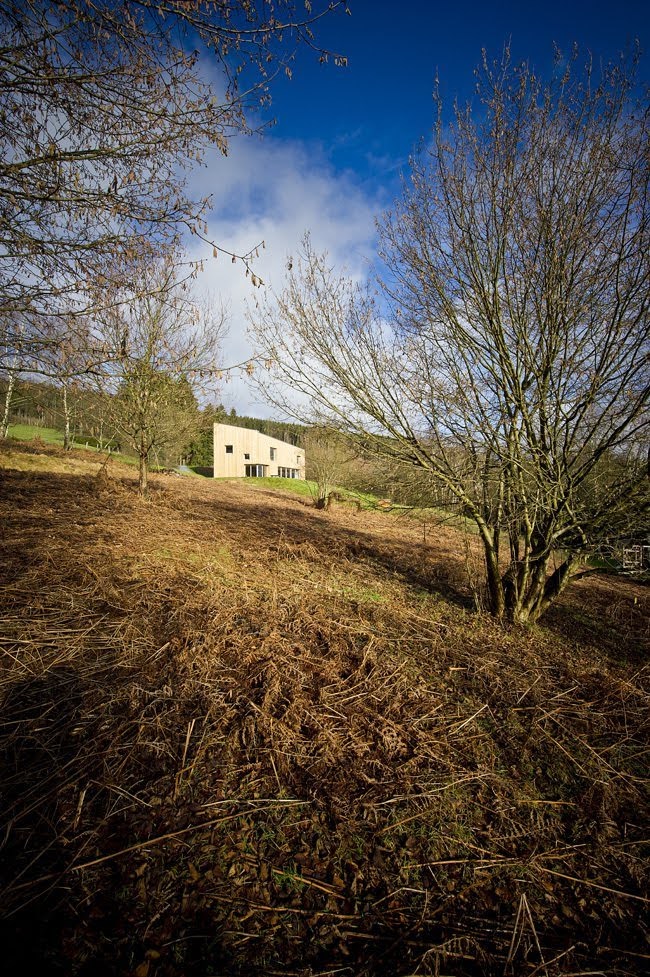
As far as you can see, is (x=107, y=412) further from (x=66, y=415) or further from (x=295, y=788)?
(x=295, y=788)

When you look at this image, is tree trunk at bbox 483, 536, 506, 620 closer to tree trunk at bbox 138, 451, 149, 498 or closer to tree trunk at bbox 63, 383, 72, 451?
tree trunk at bbox 63, 383, 72, 451

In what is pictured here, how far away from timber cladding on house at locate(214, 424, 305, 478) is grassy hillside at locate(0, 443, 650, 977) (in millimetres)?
28427

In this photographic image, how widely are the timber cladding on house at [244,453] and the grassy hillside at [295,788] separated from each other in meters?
28.4

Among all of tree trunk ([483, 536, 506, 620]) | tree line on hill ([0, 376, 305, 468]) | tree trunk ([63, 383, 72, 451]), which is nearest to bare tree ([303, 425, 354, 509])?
tree line on hill ([0, 376, 305, 468])

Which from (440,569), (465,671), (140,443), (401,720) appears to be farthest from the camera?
(140,443)

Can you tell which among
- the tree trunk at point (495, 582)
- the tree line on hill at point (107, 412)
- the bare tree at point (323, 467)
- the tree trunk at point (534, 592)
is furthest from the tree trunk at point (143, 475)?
the bare tree at point (323, 467)

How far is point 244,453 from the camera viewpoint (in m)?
35.7

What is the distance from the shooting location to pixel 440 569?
20.2 feet

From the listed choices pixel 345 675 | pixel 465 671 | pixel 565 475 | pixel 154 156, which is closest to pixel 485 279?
pixel 565 475

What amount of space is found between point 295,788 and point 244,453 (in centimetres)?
3532

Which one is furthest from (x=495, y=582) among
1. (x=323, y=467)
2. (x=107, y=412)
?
(x=323, y=467)

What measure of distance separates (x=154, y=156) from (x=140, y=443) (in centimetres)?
607

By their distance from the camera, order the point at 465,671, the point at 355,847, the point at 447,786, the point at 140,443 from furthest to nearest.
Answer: the point at 140,443 → the point at 465,671 → the point at 447,786 → the point at 355,847

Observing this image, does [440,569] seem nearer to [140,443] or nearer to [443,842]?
[443,842]
